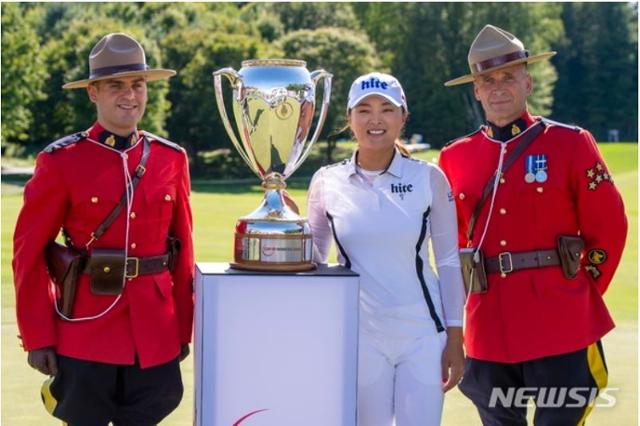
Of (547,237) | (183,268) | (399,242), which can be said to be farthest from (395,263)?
(183,268)

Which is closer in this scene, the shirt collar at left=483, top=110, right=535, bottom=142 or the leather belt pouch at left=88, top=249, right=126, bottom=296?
the leather belt pouch at left=88, top=249, right=126, bottom=296

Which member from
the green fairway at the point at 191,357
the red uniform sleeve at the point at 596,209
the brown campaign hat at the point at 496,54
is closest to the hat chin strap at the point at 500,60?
the brown campaign hat at the point at 496,54

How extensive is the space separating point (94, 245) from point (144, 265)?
18 cm

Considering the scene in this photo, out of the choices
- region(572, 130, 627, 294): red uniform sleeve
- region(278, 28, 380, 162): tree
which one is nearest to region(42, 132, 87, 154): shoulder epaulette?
region(572, 130, 627, 294): red uniform sleeve

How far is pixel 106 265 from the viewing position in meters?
3.60

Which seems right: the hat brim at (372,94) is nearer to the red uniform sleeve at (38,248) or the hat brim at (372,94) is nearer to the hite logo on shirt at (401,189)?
the hite logo on shirt at (401,189)

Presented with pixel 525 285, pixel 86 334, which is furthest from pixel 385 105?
pixel 86 334

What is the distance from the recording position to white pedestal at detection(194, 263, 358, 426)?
3.16 metres

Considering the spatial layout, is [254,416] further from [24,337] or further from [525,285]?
[525,285]

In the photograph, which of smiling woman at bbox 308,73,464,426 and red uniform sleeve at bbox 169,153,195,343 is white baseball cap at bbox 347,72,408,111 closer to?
smiling woman at bbox 308,73,464,426

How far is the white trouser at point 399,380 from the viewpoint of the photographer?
3.34 metres

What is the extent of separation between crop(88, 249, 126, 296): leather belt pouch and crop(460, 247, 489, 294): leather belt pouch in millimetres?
1236

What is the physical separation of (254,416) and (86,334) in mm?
750

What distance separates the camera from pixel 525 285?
3854mm
